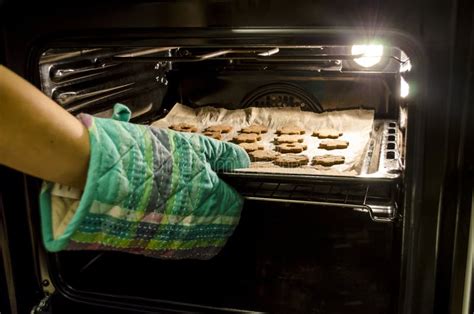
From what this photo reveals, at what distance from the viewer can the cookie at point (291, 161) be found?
4.59 ft

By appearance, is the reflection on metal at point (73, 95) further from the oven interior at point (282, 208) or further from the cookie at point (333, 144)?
the cookie at point (333, 144)

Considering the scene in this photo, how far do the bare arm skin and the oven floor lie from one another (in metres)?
0.42

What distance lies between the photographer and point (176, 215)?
96 centimetres

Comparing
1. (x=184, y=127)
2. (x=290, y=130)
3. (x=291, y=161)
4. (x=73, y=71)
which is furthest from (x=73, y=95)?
(x=290, y=130)

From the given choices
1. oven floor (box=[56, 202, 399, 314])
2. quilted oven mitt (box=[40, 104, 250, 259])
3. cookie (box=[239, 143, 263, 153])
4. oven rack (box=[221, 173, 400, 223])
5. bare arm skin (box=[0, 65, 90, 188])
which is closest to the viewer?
bare arm skin (box=[0, 65, 90, 188])

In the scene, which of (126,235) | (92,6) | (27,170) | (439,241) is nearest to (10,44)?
(92,6)

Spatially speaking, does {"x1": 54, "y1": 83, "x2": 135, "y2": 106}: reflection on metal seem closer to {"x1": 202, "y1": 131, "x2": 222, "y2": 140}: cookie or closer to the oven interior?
the oven interior

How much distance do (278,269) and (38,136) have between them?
2.43ft

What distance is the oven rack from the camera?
1.05 metres

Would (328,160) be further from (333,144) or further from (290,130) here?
(290,130)

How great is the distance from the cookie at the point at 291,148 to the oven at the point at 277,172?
0.18 metres

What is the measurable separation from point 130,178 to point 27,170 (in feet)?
0.54

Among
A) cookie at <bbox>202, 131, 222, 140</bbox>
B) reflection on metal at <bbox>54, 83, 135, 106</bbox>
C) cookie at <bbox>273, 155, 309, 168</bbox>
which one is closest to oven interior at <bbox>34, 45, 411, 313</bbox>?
reflection on metal at <bbox>54, 83, 135, 106</bbox>

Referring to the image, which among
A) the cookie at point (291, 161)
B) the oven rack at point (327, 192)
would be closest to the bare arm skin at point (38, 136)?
the oven rack at point (327, 192)
